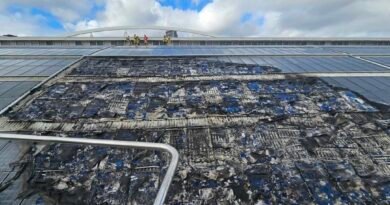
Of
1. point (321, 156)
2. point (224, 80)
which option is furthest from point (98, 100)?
point (321, 156)

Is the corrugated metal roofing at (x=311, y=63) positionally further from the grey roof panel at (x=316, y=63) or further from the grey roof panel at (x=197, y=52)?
the grey roof panel at (x=197, y=52)

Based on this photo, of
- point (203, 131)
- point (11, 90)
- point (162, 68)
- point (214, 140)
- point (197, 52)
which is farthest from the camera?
point (197, 52)

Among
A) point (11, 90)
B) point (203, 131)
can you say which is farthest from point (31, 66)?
point (203, 131)

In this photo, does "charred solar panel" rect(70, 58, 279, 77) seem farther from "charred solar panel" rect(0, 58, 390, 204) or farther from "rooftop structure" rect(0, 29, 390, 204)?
"charred solar panel" rect(0, 58, 390, 204)

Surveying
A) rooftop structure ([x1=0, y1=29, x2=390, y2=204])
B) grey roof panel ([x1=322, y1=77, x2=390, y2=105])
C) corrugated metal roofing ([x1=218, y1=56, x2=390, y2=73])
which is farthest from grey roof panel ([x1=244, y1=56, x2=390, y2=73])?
grey roof panel ([x1=322, y1=77, x2=390, y2=105])

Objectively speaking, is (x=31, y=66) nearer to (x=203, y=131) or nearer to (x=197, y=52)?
(x=197, y=52)

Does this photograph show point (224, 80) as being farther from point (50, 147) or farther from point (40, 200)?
point (40, 200)

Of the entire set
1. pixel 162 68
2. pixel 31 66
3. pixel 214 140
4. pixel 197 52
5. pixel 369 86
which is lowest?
pixel 214 140
